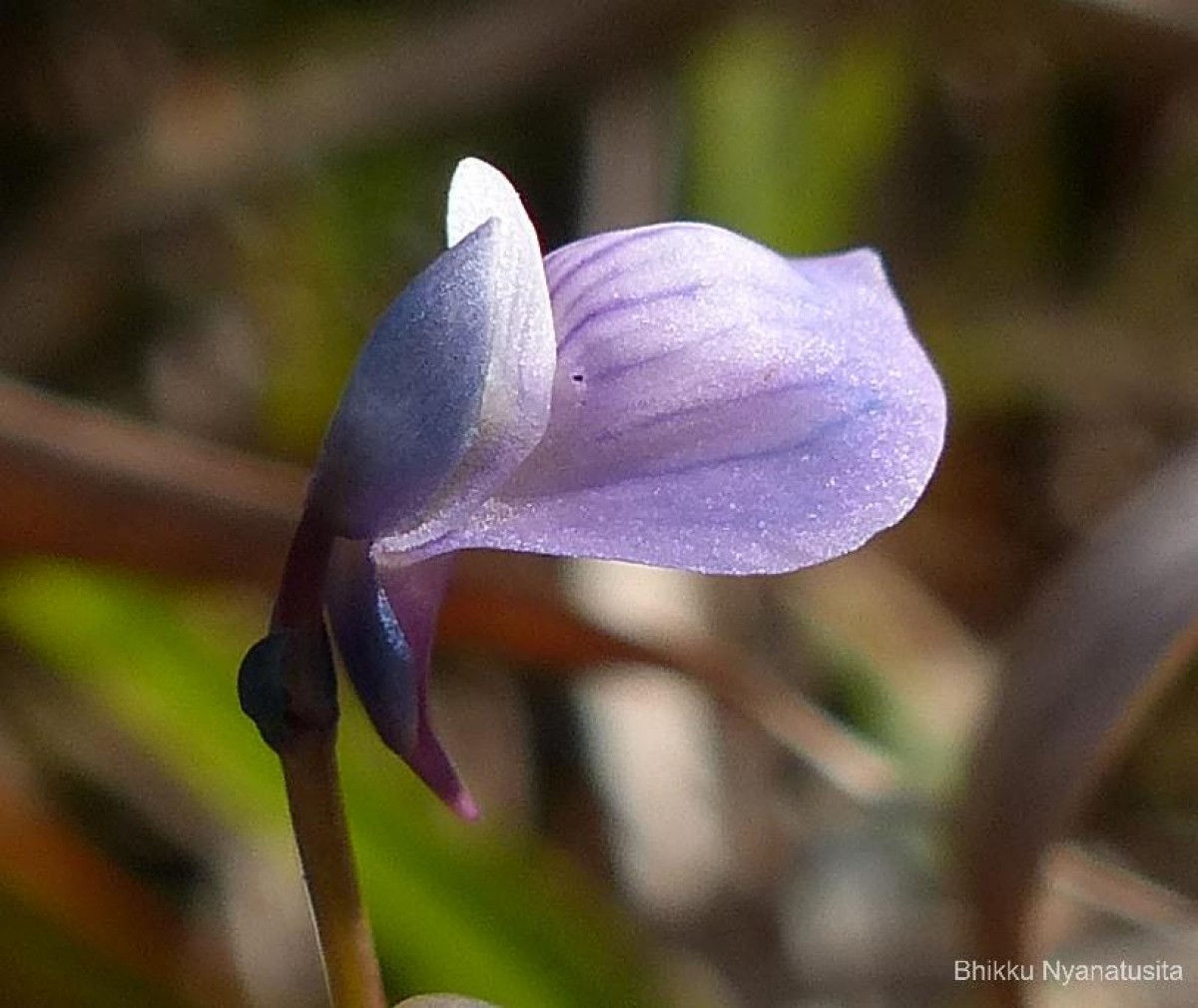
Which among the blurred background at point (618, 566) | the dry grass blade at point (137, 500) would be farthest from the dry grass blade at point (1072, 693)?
the dry grass blade at point (137, 500)

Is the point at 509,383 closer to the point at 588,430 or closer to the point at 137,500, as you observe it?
the point at 588,430

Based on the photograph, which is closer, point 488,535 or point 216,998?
point 488,535

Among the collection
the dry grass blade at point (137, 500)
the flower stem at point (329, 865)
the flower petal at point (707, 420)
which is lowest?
the flower stem at point (329, 865)

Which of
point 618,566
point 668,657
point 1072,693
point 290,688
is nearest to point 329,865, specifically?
point 290,688

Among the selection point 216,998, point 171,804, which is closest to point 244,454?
point 171,804

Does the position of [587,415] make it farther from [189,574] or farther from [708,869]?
[708,869]

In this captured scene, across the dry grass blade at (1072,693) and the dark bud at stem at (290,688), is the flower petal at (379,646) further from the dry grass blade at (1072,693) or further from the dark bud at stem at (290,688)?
the dry grass blade at (1072,693)
